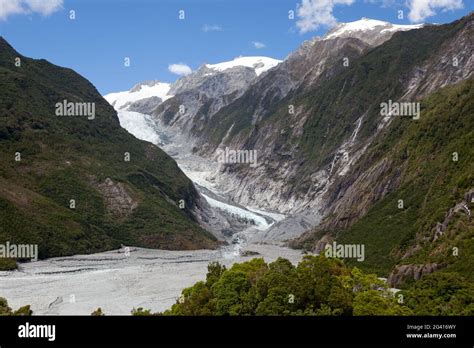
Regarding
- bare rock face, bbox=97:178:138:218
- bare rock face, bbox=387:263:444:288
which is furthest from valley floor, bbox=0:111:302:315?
bare rock face, bbox=387:263:444:288

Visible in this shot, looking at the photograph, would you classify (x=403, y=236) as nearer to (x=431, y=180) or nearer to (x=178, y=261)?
(x=431, y=180)

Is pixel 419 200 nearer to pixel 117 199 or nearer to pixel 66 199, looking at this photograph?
pixel 117 199

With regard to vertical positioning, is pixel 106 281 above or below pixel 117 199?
below

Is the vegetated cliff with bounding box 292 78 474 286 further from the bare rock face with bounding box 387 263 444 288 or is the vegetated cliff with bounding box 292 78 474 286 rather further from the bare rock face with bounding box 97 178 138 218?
the bare rock face with bounding box 97 178 138 218

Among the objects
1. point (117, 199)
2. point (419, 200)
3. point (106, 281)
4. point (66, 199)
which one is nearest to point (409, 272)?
point (419, 200)

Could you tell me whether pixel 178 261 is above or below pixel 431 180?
below
